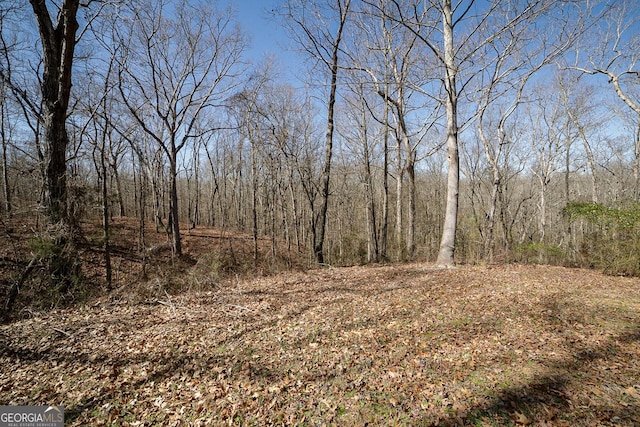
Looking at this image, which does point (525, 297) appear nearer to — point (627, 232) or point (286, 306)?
point (286, 306)

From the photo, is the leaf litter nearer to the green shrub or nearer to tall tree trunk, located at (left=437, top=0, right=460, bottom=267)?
tall tree trunk, located at (left=437, top=0, right=460, bottom=267)

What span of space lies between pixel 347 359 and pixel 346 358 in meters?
0.03

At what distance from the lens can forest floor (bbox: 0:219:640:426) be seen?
101 inches

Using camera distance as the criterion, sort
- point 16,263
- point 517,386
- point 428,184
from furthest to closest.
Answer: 1. point 428,184
2. point 16,263
3. point 517,386

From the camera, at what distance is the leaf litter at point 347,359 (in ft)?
8.45

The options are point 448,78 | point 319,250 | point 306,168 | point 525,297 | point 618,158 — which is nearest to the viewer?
point 525,297

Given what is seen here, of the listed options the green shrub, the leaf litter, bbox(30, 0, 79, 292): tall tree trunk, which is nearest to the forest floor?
the leaf litter

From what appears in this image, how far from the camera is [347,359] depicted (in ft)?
11.2

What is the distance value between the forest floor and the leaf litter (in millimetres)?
17

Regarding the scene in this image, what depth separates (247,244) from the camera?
57.8ft

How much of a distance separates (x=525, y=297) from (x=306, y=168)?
861cm

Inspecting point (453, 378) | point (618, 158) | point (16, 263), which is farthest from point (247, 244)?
point (618, 158)

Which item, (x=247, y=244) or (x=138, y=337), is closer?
(x=138, y=337)

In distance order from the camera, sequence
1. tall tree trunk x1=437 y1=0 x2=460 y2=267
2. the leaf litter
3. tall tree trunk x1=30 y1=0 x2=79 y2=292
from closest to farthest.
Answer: the leaf litter, tall tree trunk x1=30 y1=0 x2=79 y2=292, tall tree trunk x1=437 y1=0 x2=460 y2=267
